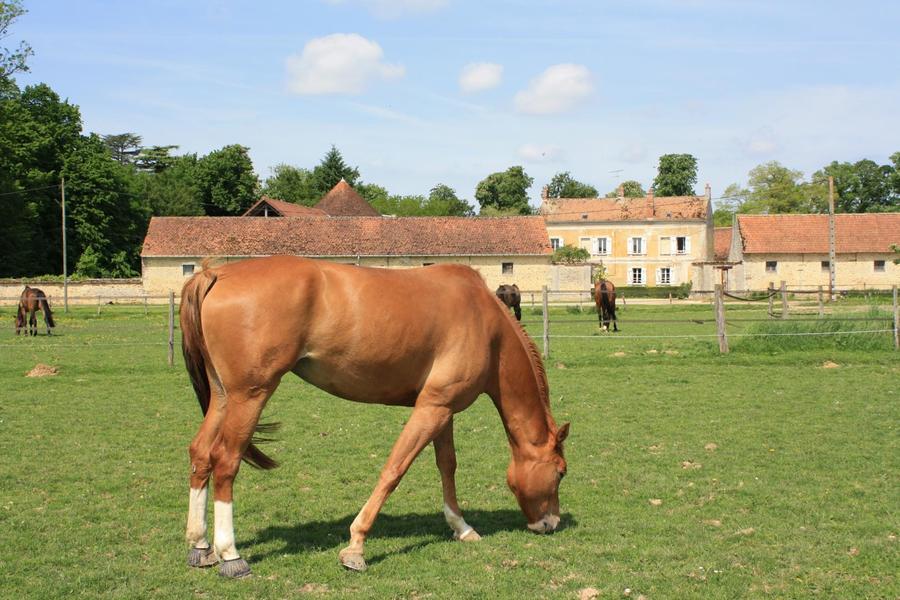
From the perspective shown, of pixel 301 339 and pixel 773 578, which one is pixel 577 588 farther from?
pixel 301 339

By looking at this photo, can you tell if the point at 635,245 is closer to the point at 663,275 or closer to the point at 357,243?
the point at 663,275

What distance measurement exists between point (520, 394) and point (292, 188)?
86556 mm

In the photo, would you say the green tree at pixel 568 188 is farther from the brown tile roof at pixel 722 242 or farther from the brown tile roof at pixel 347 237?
the brown tile roof at pixel 347 237

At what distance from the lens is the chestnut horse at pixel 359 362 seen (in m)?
5.16

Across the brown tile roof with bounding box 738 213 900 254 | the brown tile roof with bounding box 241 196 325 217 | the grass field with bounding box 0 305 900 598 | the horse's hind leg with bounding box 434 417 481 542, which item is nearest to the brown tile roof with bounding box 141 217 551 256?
the brown tile roof with bounding box 241 196 325 217

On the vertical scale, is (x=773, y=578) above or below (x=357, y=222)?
below

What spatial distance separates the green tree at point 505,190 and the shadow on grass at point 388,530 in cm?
9032

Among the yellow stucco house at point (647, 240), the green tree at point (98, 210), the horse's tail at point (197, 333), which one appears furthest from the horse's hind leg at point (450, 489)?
Answer: the yellow stucco house at point (647, 240)

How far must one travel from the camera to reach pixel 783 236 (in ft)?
177

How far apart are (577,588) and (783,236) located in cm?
5405

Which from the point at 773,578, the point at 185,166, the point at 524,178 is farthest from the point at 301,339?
the point at 524,178

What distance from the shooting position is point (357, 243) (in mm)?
46812

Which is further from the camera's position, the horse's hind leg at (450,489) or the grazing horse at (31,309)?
the grazing horse at (31,309)

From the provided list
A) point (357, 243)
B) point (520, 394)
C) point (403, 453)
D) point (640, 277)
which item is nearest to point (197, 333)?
point (403, 453)
